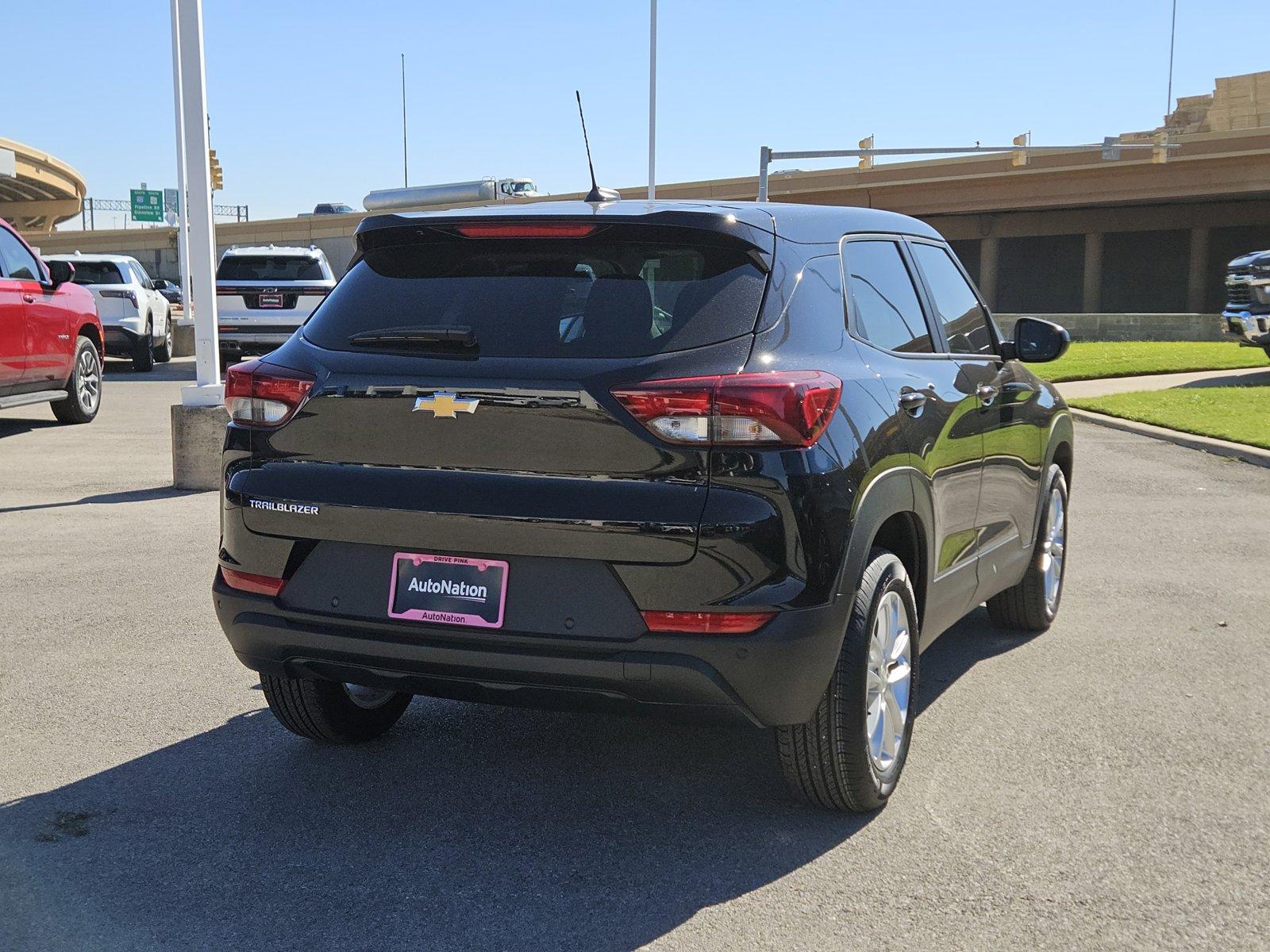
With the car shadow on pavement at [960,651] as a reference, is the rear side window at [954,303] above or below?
above

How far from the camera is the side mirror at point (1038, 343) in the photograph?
5.81 meters

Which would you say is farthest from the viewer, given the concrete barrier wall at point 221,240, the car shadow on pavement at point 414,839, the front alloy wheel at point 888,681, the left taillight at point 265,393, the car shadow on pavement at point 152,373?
the concrete barrier wall at point 221,240

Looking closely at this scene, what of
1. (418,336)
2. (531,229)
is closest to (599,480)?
(418,336)

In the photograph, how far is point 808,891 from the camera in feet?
12.1

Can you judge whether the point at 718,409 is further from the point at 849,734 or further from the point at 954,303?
the point at 954,303

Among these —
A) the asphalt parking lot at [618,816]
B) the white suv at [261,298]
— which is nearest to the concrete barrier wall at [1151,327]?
the white suv at [261,298]

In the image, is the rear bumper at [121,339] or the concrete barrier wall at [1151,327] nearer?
the rear bumper at [121,339]

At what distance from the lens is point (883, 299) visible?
185 inches

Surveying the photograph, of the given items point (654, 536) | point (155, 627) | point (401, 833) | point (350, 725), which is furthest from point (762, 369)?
point (155, 627)

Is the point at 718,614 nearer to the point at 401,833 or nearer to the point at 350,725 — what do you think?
the point at 401,833

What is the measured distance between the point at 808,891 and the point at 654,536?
39.3 inches

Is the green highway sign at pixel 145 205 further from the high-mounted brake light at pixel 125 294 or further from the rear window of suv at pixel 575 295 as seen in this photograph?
the rear window of suv at pixel 575 295

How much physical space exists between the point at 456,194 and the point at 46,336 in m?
11.9

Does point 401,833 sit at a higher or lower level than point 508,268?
lower
